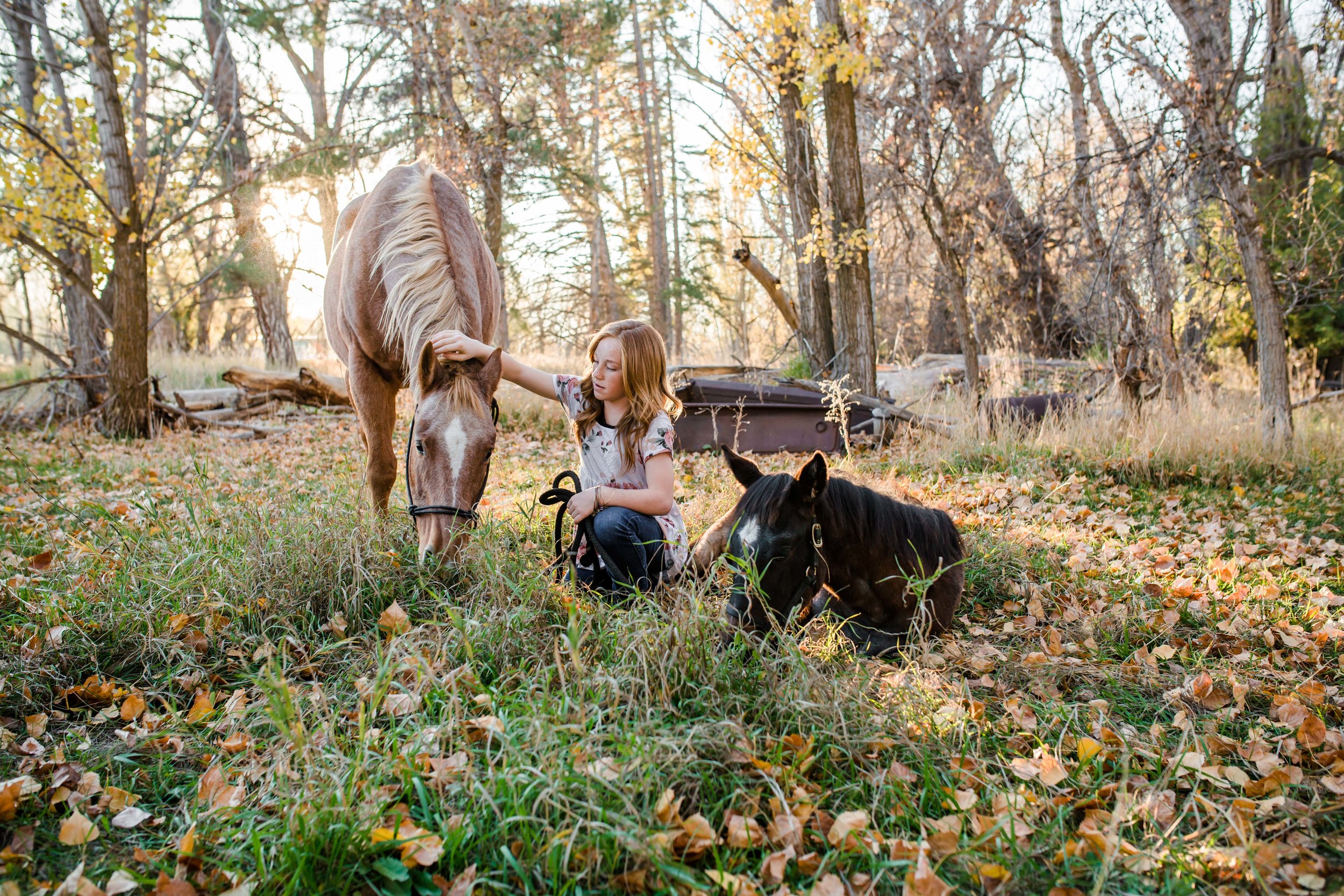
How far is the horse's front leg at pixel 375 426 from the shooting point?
12.9 feet

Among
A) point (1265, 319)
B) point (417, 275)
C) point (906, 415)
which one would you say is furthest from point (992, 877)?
point (1265, 319)

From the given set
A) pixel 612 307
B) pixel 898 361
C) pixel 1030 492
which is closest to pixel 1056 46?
pixel 1030 492

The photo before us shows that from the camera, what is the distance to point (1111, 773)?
212 cm

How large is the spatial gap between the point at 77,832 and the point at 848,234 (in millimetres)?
7779

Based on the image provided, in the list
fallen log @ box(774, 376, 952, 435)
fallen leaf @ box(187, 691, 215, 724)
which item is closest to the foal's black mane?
fallen leaf @ box(187, 691, 215, 724)

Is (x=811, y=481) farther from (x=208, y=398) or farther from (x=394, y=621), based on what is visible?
(x=208, y=398)

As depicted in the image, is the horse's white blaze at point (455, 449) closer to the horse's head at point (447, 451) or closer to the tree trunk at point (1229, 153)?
the horse's head at point (447, 451)

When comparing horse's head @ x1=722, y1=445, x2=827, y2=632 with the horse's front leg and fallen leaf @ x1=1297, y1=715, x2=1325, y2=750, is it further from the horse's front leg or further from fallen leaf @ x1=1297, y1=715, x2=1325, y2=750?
the horse's front leg

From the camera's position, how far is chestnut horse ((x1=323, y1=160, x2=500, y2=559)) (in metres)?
2.98

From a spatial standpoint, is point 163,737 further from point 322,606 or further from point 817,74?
point 817,74

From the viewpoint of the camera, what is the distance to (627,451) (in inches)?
121

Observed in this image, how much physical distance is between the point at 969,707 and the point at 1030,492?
3.49 m

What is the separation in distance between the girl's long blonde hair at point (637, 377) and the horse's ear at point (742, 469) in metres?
0.39

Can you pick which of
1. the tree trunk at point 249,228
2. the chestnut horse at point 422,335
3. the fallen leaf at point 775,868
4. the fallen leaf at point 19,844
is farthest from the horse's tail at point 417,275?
the tree trunk at point 249,228
